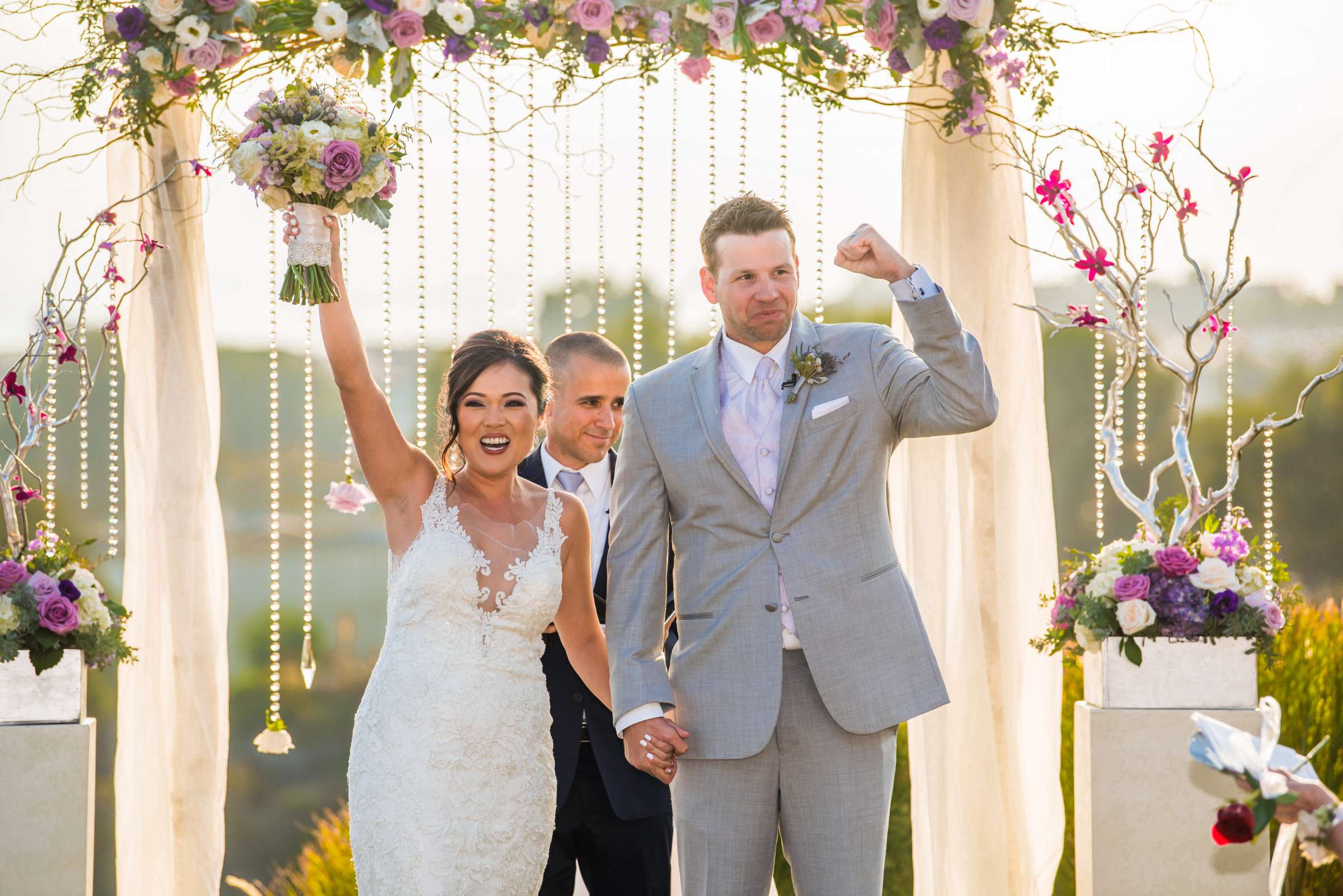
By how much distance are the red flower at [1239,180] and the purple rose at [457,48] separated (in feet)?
7.13

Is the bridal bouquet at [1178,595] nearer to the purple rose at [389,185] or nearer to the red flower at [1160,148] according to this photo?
the red flower at [1160,148]

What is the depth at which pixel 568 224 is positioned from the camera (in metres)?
4.09

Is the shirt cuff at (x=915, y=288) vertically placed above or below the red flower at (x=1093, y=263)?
below

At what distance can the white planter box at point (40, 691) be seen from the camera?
3664 mm

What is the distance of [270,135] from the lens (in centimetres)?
260

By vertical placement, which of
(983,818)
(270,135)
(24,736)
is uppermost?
(270,135)

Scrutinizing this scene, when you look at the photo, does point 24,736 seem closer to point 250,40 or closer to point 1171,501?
point 250,40

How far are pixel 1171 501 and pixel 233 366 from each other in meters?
6.32

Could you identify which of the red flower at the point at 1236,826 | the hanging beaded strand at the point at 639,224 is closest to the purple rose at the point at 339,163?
the hanging beaded strand at the point at 639,224

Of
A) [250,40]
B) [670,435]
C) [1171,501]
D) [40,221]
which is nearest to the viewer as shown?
[670,435]

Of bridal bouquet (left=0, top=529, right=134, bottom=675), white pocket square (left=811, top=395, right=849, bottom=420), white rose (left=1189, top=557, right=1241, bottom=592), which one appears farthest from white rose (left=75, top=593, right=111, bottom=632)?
white rose (left=1189, top=557, right=1241, bottom=592)

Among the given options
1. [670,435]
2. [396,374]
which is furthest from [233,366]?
[670,435]

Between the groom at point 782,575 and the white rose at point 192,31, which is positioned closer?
the groom at point 782,575

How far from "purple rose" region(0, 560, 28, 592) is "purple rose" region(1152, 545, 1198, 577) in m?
3.20
